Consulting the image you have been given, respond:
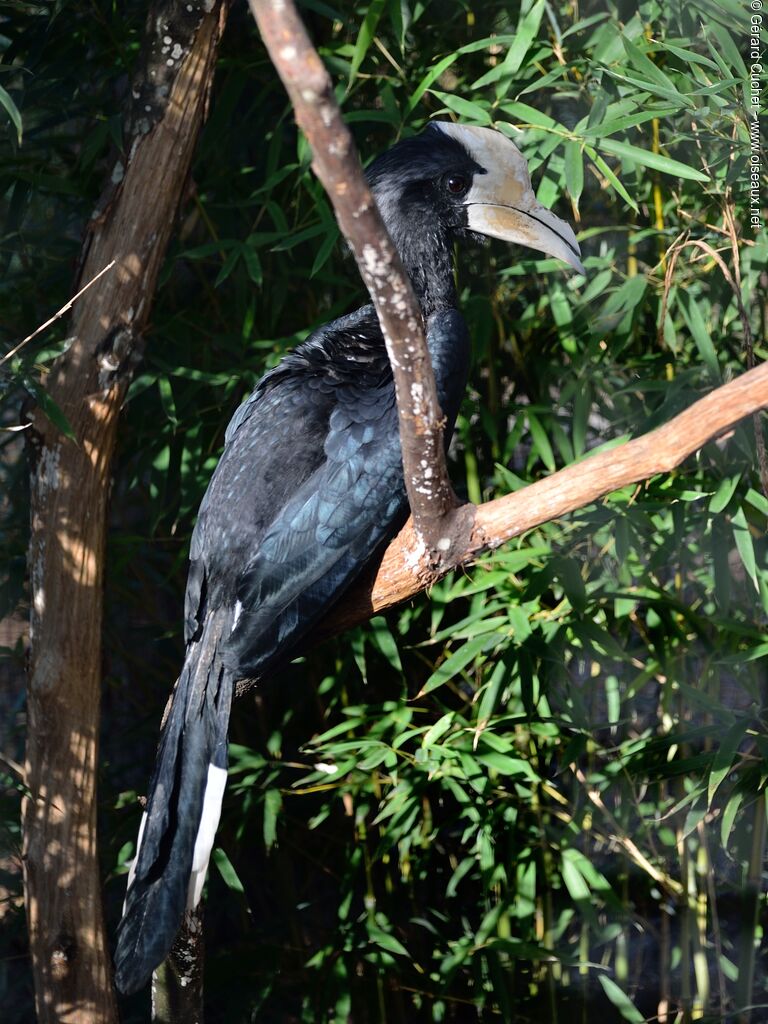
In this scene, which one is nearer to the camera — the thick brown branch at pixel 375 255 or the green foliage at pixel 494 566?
the thick brown branch at pixel 375 255

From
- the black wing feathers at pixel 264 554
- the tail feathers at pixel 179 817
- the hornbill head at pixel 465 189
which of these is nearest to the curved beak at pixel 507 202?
the hornbill head at pixel 465 189

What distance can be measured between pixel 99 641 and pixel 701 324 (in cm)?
101

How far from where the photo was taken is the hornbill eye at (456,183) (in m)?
1.47

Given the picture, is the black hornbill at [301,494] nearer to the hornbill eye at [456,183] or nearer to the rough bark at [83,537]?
the hornbill eye at [456,183]

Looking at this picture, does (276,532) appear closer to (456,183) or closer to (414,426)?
(414,426)

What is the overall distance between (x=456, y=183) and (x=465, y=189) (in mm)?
16

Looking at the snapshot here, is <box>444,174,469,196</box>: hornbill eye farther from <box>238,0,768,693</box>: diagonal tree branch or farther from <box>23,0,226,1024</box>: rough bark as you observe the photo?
<box>238,0,768,693</box>: diagonal tree branch

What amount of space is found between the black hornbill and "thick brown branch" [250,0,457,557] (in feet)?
0.51

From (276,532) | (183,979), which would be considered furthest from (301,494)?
(183,979)

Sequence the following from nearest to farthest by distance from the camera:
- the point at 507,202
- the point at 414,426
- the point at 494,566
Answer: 1. the point at 414,426
2. the point at 507,202
3. the point at 494,566

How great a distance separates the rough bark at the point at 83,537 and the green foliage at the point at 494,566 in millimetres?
105

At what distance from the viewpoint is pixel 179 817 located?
4.06 feet

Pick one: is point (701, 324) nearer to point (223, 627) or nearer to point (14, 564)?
point (223, 627)

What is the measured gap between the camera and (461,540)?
1196mm
